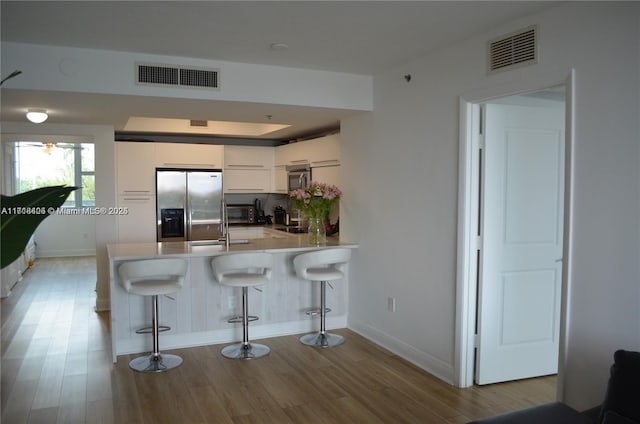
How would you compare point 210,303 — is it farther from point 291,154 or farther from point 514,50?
point 514,50

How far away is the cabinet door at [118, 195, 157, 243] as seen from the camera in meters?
6.85

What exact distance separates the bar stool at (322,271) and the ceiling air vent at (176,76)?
1739 mm

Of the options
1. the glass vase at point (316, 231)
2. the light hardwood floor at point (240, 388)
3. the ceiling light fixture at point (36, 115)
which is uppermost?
the ceiling light fixture at point (36, 115)

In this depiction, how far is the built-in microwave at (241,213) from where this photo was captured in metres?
8.20

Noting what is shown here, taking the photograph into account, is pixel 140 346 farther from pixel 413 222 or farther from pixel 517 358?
pixel 517 358

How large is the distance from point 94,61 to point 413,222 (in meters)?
2.80

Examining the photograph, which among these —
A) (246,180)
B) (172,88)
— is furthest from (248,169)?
(172,88)

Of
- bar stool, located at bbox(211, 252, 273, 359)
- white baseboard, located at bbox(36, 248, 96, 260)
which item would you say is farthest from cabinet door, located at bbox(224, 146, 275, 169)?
white baseboard, located at bbox(36, 248, 96, 260)

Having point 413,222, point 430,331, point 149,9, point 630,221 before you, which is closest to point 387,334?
point 430,331

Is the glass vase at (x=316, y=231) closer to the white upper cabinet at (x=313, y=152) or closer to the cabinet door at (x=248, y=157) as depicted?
the white upper cabinet at (x=313, y=152)

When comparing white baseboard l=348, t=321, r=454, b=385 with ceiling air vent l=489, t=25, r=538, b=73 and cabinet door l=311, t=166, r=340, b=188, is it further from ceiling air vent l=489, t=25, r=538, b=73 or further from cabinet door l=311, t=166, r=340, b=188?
ceiling air vent l=489, t=25, r=538, b=73

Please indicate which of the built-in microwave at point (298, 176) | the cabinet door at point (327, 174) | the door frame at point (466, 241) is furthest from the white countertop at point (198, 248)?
the door frame at point (466, 241)

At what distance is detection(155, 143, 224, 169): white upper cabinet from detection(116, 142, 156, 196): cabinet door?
0.14 meters

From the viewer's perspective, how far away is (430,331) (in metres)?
4.06
